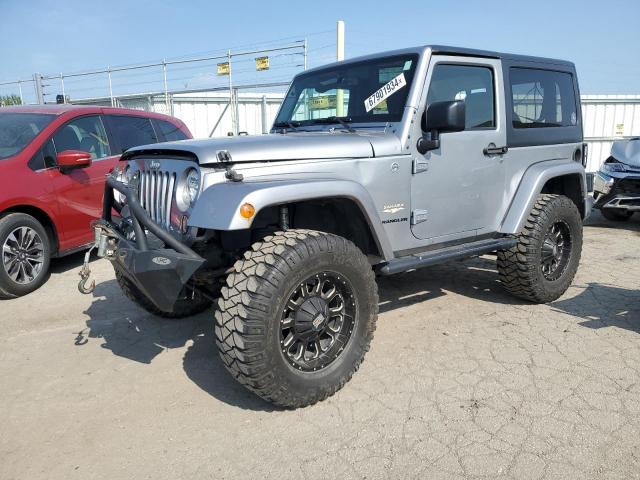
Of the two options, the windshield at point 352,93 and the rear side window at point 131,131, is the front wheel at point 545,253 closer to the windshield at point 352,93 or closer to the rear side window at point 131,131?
the windshield at point 352,93

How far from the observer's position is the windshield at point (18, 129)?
5.16m

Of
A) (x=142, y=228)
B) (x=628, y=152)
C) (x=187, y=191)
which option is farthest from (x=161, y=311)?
(x=628, y=152)

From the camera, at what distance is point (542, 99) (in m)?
4.54

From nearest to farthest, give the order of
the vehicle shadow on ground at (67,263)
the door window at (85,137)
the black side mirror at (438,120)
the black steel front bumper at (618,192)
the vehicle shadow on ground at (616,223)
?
the black side mirror at (438,120) → the door window at (85,137) → the vehicle shadow on ground at (67,263) → the black steel front bumper at (618,192) → the vehicle shadow on ground at (616,223)

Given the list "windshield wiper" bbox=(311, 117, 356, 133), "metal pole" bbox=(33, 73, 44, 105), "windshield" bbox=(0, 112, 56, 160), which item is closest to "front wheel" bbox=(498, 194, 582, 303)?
"windshield wiper" bbox=(311, 117, 356, 133)

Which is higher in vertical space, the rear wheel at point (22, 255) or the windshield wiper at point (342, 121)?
the windshield wiper at point (342, 121)

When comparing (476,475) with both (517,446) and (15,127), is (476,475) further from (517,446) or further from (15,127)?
(15,127)

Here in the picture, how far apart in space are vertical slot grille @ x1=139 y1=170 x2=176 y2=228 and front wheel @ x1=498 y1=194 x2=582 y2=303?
279 centimetres

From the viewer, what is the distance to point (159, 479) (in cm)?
234

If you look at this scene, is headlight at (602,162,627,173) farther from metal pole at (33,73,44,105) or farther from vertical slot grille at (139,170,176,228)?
metal pole at (33,73,44,105)

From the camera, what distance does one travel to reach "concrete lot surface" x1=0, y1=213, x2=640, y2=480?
244cm

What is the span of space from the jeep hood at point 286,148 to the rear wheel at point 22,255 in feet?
7.14

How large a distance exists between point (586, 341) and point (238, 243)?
2644 mm

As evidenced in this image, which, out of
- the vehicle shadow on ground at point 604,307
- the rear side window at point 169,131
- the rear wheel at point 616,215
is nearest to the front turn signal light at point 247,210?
the vehicle shadow on ground at point 604,307
